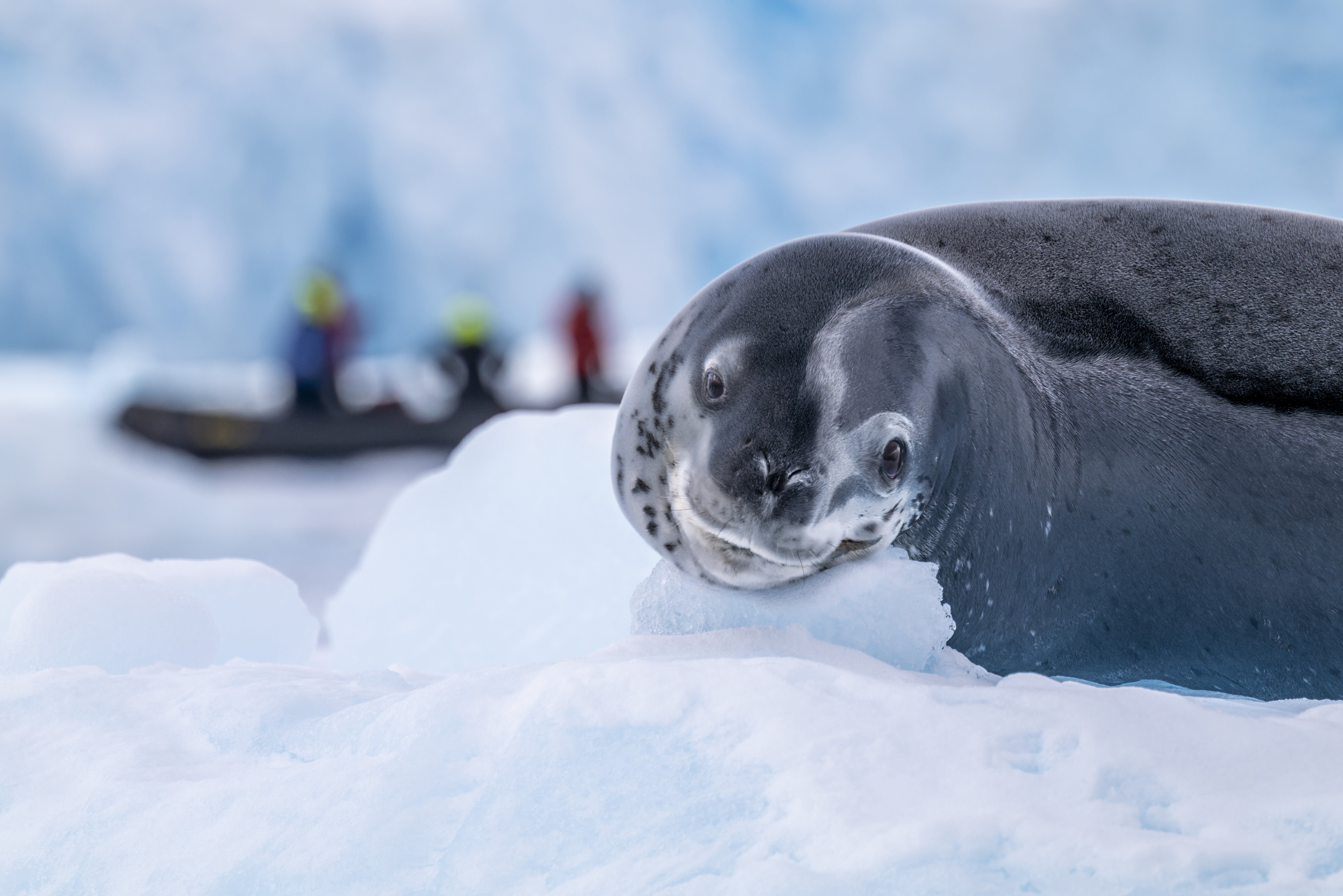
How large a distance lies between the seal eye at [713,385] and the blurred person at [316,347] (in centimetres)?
709

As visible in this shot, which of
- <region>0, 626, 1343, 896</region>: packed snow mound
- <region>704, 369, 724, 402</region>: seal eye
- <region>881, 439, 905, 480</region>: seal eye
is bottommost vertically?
<region>0, 626, 1343, 896</region>: packed snow mound

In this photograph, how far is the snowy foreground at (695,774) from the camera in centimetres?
98

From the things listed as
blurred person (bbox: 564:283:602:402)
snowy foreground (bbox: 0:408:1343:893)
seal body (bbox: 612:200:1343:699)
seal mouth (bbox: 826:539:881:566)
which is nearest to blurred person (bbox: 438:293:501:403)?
blurred person (bbox: 564:283:602:402)

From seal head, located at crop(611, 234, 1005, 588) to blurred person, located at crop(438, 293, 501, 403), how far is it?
689 centimetres

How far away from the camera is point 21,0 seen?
17.7m

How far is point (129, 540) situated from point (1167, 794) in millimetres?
6736

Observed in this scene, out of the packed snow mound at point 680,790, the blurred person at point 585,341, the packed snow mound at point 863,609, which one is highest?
the packed snow mound at point 680,790

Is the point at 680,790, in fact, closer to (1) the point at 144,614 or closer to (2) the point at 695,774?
(2) the point at 695,774

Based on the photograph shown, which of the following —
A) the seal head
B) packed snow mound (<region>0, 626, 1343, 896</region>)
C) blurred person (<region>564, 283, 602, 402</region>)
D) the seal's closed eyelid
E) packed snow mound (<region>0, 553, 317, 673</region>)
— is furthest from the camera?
blurred person (<region>564, 283, 602, 402</region>)

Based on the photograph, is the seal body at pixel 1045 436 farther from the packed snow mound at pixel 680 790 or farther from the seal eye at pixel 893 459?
the packed snow mound at pixel 680 790

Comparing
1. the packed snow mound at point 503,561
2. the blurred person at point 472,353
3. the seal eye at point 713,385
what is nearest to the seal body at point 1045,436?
the seal eye at point 713,385

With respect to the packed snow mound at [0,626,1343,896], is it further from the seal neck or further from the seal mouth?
the seal neck

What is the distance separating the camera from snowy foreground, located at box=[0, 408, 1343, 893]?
0.98 metres

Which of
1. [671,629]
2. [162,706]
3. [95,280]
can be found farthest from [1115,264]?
[95,280]
